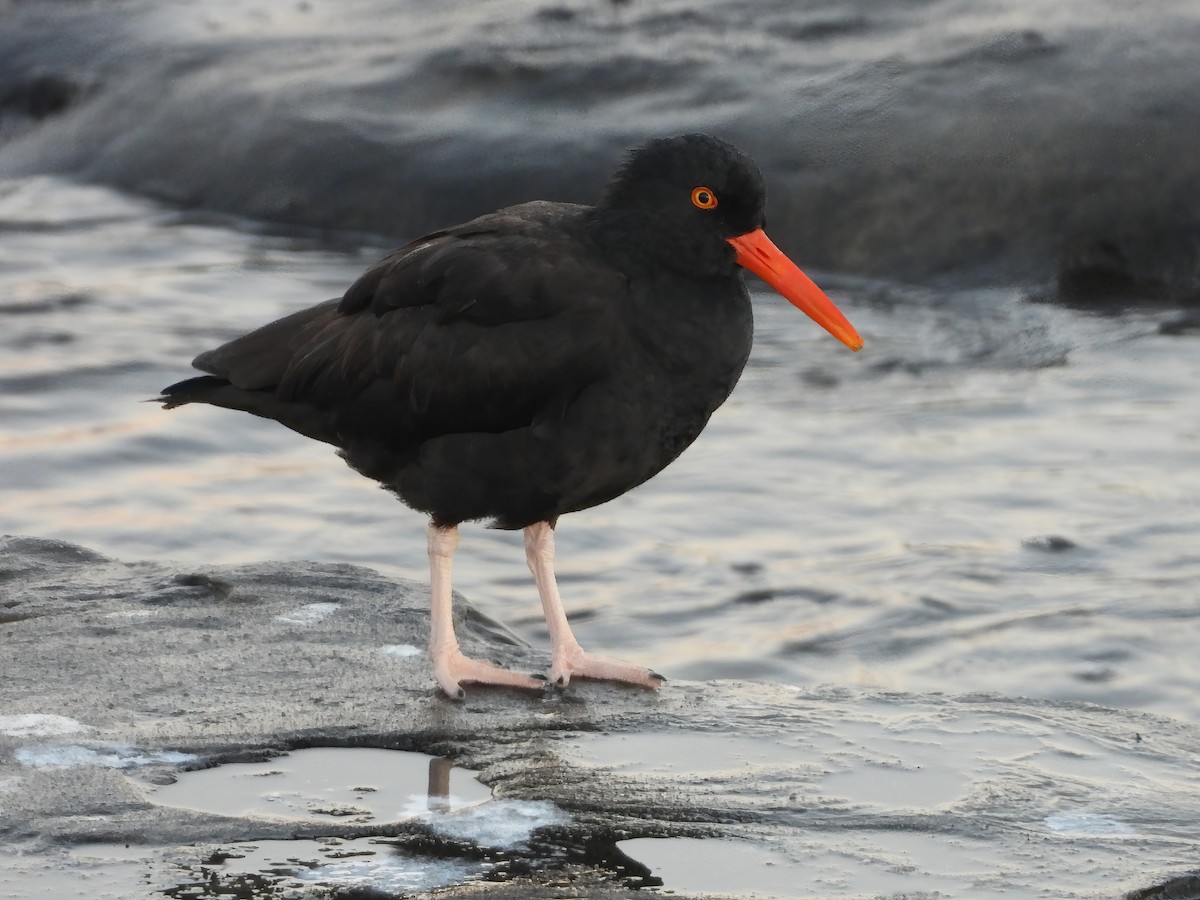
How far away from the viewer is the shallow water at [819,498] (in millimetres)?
6609

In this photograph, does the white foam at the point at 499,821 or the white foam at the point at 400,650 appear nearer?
the white foam at the point at 499,821

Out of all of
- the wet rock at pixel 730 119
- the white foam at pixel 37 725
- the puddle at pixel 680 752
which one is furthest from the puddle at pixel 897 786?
the wet rock at pixel 730 119

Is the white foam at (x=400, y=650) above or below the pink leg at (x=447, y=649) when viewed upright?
below

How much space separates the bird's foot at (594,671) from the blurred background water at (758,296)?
123 cm

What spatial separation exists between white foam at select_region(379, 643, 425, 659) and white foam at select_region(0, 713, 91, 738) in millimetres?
1066

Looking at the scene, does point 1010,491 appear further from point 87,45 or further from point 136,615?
point 87,45

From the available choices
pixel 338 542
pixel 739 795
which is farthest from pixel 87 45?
pixel 739 795

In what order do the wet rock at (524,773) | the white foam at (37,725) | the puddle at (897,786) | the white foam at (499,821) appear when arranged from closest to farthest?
the wet rock at (524,773) < the white foam at (499,821) < the puddle at (897,786) < the white foam at (37,725)

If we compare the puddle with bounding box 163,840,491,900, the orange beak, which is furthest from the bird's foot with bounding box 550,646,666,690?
the puddle with bounding box 163,840,491,900

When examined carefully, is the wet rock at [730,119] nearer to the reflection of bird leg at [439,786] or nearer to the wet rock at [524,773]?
the wet rock at [524,773]

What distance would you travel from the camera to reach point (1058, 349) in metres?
9.74

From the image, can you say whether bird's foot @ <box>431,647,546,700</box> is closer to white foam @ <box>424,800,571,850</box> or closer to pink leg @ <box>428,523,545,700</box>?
pink leg @ <box>428,523,545,700</box>

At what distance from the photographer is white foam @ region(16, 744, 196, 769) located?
4188 mm

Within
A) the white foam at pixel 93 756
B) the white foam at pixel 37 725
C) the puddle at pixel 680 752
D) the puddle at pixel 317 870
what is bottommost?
the puddle at pixel 317 870
